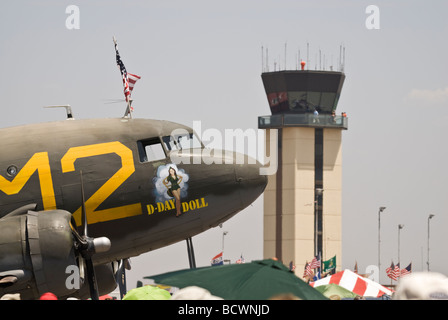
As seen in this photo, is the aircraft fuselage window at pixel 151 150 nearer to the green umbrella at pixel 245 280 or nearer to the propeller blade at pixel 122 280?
the propeller blade at pixel 122 280

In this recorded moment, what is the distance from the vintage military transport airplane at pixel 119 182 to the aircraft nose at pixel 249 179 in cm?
3

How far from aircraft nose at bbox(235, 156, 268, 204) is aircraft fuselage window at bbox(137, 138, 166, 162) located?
248 cm

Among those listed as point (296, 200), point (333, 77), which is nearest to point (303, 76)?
point (333, 77)

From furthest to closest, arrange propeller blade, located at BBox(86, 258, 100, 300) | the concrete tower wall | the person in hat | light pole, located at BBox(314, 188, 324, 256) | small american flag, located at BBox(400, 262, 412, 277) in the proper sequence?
light pole, located at BBox(314, 188, 324, 256), the concrete tower wall, small american flag, located at BBox(400, 262, 412, 277), the person in hat, propeller blade, located at BBox(86, 258, 100, 300)

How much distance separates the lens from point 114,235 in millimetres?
24828

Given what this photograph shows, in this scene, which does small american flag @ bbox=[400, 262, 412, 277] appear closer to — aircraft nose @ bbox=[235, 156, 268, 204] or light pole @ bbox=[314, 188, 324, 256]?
aircraft nose @ bbox=[235, 156, 268, 204]

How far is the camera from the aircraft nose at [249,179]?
25750mm

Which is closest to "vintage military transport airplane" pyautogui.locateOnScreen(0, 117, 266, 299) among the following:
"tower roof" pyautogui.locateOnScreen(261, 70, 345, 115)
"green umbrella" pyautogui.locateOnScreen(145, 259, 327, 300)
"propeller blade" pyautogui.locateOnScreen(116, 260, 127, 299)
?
"propeller blade" pyautogui.locateOnScreen(116, 260, 127, 299)

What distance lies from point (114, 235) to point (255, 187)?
4764mm

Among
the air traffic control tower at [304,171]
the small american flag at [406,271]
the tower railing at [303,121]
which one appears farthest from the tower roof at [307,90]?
the small american flag at [406,271]

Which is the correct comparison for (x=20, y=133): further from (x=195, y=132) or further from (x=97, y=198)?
(x=195, y=132)

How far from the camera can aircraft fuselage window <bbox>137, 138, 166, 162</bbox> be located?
25438 mm

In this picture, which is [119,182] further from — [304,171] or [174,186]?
[304,171]

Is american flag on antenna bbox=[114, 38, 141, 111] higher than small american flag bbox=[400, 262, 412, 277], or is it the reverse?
american flag on antenna bbox=[114, 38, 141, 111]
